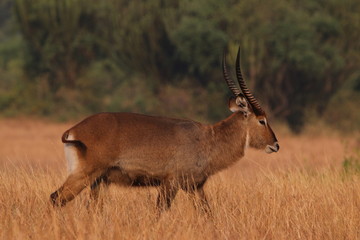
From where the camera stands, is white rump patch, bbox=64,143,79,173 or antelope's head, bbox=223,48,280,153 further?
antelope's head, bbox=223,48,280,153

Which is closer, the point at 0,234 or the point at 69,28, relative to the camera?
the point at 0,234

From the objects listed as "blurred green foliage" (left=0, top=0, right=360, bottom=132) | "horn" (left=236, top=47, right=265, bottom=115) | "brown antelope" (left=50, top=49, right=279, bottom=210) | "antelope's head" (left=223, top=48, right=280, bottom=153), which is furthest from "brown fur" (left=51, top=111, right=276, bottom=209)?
"blurred green foliage" (left=0, top=0, right=360, bottom=132)

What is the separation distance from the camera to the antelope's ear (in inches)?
267

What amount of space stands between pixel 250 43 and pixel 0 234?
1823 cm

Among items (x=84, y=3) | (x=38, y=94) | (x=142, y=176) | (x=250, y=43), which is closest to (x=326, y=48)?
(x=250, y=43)

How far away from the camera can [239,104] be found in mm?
6824

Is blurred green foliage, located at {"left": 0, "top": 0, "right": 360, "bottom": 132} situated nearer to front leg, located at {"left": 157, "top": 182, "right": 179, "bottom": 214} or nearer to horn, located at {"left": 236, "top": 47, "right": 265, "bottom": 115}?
horn, located at {"left": 236, "top": 47, "right": 265, "bottom": 115}

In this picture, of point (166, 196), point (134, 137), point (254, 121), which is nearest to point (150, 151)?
point (134, 137)

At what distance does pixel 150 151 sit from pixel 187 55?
1696cm

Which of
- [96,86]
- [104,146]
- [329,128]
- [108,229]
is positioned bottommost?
[329,128]

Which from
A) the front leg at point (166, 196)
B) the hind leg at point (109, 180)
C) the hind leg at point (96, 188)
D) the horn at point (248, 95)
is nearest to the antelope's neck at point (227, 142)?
the horn at point (248, 95)

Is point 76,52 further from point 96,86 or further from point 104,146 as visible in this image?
point 104,146

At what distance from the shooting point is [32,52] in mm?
26547

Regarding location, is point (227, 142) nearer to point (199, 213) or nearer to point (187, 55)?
point (199, 213)
